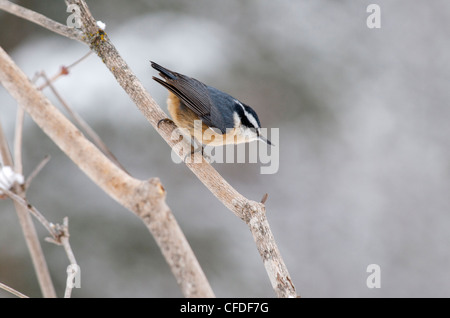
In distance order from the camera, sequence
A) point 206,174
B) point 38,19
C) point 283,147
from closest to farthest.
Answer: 1. point 38,19
2. point 206,174
3. point 283,147

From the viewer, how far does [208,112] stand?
8.27ft

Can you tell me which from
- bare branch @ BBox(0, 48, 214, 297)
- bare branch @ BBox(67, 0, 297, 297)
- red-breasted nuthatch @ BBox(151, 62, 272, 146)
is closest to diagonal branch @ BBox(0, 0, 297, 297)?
bare branch @ BBox(67, 0, 297, 297)

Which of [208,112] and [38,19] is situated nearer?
[38,19]

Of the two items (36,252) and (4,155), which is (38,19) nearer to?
(4,155)

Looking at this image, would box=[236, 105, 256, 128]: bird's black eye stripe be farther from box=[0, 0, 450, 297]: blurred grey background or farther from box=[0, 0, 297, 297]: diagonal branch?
box=[0, 0, 450, 297]: blurred grey background

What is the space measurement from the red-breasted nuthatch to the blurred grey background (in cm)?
159

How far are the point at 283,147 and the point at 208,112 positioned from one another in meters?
2.44

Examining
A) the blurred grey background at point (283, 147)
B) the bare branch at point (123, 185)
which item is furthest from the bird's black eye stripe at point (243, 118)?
the blurred grey background at point (283, 147)

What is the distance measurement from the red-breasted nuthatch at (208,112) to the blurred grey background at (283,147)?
159 cm

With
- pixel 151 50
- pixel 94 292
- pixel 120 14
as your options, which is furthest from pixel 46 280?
pixel 120 14

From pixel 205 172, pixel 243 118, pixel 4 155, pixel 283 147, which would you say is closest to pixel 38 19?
pixel 4 155

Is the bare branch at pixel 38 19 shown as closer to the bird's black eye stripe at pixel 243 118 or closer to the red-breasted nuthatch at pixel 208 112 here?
the red-breasted nuthatch at pixel 208 112

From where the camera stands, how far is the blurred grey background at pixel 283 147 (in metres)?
3.80
